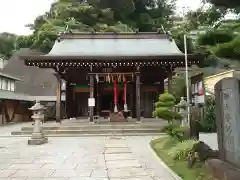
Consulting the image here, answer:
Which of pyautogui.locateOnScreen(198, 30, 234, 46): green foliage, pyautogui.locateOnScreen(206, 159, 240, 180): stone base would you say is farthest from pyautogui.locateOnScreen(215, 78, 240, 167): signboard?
pyautogui.locateOnScreen(198, 30, 234, 46): green foliage

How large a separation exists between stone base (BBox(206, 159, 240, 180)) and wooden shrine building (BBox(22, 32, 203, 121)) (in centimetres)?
1168

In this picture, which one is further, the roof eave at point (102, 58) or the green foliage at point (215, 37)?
the roof eave at point (102, 58)

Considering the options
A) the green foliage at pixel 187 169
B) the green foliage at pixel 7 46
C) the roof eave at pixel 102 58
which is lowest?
the green foliage at pixel 187 169

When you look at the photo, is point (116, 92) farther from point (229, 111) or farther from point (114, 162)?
point (229, 111)

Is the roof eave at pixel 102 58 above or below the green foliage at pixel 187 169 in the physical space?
above

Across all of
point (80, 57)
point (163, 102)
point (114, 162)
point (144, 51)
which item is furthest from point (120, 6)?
point (114, 162)

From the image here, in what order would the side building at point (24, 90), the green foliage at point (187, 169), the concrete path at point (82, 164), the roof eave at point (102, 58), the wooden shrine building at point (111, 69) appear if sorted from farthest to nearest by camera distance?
the side building at point (24, 90)
the wooden shrine building at point (111, 69)
the roof eave at point (102, 58)
the concrete path at point (82, 164)
the green foliage at point (187, 169)

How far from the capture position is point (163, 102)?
10172mm

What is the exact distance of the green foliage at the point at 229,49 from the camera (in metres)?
4.54

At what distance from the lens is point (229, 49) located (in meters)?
4.64

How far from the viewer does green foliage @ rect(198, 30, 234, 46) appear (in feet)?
16.7

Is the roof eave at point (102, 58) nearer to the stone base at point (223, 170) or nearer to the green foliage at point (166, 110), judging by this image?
the green foliage at point (166, 110)

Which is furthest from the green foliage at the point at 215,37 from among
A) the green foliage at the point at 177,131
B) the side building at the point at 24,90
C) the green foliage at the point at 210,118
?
the side building at the point at 24,90

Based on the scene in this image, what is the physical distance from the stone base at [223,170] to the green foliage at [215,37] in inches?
86.2
